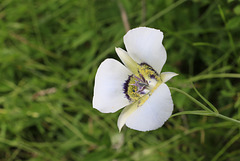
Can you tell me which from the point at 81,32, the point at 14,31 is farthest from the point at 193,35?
the point at 14,31

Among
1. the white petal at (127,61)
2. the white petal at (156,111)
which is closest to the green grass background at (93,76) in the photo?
the white petal at (127,61)

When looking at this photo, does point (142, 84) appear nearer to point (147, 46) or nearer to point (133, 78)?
point (133, 78)

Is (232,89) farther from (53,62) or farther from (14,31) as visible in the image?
(14,31)

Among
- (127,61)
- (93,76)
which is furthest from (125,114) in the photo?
(93,76)

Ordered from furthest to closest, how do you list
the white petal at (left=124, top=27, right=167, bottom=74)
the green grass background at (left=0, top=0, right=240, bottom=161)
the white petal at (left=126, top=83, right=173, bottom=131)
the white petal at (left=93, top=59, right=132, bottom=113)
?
the green grass background at (left=0, top=0, right=240, bottom=161), the white petal at (left=93, top=59, right=132, bottom=113), the white petal at (left=124, top=27, right=167, bottom=74), the white petal at (left=126, top=83, right=173, bottom=131)

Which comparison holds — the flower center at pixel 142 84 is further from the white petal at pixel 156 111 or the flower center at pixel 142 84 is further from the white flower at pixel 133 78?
the white petal at pixel 156 111

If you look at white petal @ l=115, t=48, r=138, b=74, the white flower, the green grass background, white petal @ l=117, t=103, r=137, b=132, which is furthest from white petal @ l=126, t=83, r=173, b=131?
the green grass background

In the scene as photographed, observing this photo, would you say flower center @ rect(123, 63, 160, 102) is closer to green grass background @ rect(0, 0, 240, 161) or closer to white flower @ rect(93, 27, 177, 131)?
white flower @ rect(93, 27, 177, 131)
